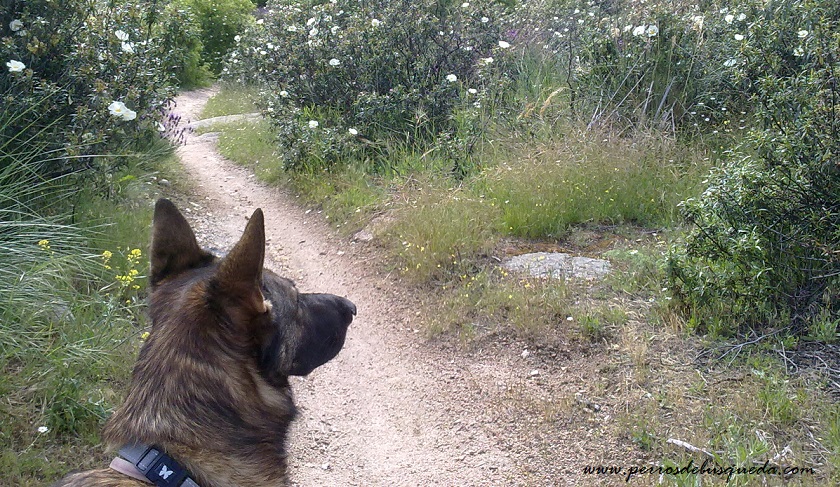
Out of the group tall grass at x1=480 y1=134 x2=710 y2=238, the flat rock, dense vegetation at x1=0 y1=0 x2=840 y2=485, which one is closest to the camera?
dense vegetation at x1=0 y1=0 x2=840 y2=485

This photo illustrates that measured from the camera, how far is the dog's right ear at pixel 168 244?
279 centimetres

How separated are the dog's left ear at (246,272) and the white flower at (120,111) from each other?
3965mm

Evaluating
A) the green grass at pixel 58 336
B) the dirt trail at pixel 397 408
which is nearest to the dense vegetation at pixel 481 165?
the green grass at pixel 58 336

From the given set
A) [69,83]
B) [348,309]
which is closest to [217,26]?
[69,83]

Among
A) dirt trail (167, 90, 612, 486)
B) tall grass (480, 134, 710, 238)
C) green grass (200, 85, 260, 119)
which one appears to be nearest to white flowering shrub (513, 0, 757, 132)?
tall grass (480, 134, 710, 238)

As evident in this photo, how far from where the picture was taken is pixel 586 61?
8102 mm

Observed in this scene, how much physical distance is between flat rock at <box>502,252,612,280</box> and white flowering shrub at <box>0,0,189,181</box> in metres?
3.48

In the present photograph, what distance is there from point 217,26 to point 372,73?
13329 mm

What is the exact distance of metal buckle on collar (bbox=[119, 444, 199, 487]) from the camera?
7.48ft

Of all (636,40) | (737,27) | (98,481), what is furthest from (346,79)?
(98,481)

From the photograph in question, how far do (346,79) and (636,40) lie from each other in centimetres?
364

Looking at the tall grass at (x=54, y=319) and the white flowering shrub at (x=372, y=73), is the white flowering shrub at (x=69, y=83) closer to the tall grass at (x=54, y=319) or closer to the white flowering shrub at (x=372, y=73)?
the tall grass at (x=54, y=319)

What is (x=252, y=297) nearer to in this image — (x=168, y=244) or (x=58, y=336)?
(x=168, y=244)

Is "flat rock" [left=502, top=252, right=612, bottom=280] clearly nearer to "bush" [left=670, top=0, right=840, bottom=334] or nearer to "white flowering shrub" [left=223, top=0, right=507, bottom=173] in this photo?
"bush" [left=670, top=0, right=840, bottom=334]
